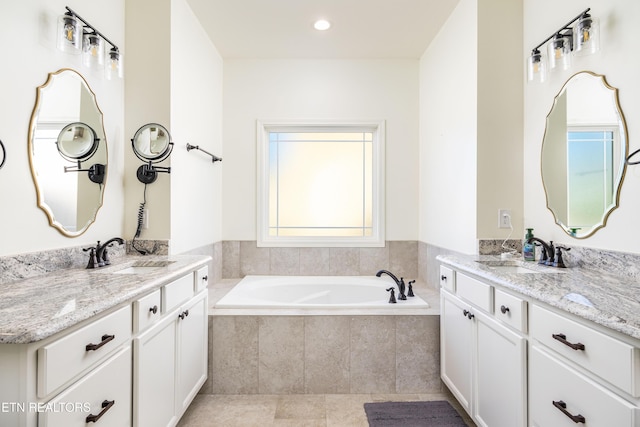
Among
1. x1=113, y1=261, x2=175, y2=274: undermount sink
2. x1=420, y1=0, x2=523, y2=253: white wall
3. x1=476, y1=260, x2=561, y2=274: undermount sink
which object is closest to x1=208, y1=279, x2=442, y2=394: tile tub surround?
x1=113, y1=261, x2=175, y2=274: undermount sink

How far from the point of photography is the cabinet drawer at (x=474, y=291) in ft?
5.16

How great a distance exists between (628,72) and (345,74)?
2225 mm

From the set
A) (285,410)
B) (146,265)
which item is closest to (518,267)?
(285,410)

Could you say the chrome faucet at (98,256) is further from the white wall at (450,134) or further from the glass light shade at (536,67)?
the glass light shade at (536,67)

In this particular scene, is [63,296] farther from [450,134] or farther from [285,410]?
[450,134]

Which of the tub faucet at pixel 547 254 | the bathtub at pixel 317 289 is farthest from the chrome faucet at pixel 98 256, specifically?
the tub faucet at pixel 547 254

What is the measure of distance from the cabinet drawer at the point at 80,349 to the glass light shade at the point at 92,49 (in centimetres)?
145

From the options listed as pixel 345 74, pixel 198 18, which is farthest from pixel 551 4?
pixel 198 18

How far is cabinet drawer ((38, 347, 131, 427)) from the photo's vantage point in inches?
35.9

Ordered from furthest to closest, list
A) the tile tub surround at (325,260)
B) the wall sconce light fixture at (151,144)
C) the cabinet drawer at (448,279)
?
the tile tub surround at (325,260)
the wall sconce light fixture at (151,144)
the cabinet drawer at (448,279)

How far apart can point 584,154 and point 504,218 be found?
1.91 feet

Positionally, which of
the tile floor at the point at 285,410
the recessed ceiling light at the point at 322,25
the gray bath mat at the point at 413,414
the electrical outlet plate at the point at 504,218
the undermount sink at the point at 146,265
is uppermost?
the recessed ceiling light at the point at 322,25

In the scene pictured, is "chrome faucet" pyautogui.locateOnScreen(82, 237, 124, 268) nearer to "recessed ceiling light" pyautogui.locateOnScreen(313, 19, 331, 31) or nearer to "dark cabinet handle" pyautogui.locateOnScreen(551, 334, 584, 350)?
"dark cabinet handle" pyautogui.locateOnScreen(551, 334, 584, 350)

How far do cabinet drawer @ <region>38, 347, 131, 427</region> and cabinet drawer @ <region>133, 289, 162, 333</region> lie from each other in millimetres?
100
